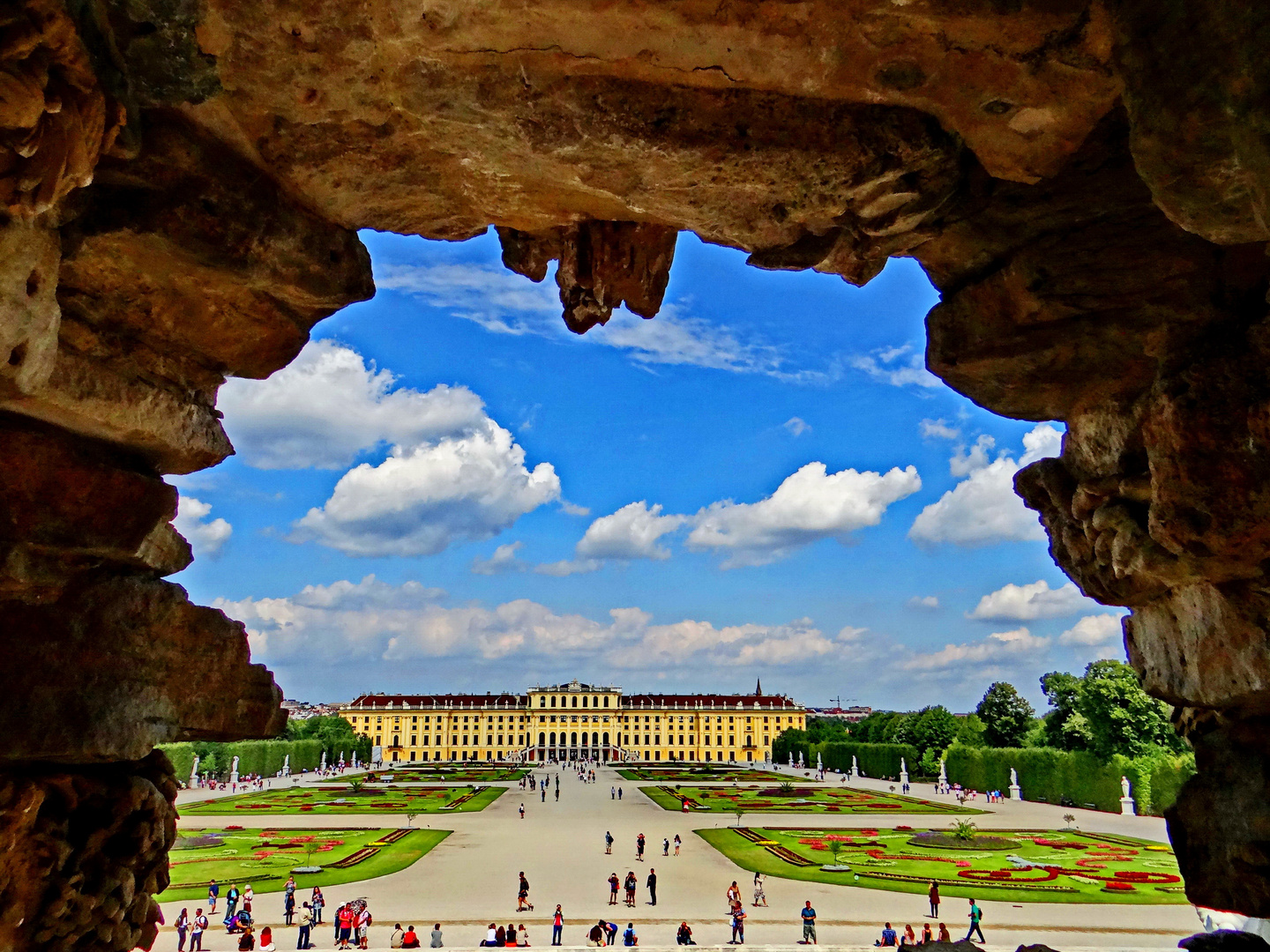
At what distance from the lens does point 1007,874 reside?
81.7 feet

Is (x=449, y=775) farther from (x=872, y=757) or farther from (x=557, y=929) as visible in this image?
(x=557, y=929)

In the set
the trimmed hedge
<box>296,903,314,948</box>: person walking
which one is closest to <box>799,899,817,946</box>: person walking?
<box>296,903,314,948</box>: person walking

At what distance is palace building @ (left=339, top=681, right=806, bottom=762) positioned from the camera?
127750 mm

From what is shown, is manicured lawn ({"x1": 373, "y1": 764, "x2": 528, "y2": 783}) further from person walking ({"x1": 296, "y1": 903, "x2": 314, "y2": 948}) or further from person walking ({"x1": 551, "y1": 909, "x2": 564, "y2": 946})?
person walking ({"x1": 551, "y1": 909, "x2": 564, "y2": 946})

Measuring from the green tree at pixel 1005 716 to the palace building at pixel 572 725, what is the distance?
2665 inches

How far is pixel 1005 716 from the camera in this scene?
61.2 m

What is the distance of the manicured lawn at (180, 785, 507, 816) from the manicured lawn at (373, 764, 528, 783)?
1163cm

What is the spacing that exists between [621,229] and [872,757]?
232 ft

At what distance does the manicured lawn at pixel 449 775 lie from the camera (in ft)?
237

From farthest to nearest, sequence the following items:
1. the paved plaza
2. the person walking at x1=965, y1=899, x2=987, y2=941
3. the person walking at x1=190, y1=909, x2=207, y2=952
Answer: the paved plaza < the person walking at x1=965, y1=899, x2=987, y2=941 < the person walking at x1=190, y1=909, x2=207, y2=952

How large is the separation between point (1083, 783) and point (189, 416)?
51.4m

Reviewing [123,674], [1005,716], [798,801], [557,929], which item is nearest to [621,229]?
[123,674]

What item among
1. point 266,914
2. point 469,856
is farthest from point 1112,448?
point 469,856

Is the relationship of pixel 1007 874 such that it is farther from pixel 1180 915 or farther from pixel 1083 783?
pixel 1083 783
